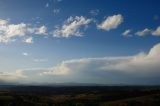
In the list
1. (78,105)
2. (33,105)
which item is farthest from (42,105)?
(78,105)

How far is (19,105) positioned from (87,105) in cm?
4542

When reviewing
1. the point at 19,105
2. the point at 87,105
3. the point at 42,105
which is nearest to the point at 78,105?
the point at 87,105

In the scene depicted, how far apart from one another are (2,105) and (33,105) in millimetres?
20661

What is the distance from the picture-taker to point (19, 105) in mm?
192125

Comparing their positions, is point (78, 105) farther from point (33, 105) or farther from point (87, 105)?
point (33, 105)

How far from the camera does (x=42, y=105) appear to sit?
197750 millimetres

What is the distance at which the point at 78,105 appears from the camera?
19312cm

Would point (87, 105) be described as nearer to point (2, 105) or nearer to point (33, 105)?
point (33, 105)

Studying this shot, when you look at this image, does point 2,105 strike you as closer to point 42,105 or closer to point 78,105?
point 42,105

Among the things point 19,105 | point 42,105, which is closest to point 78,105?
point 42,105

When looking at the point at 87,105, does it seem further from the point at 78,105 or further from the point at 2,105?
the point at 2,105

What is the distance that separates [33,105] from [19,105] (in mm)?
9612

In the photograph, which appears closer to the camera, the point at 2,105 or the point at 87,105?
the point at 2,105

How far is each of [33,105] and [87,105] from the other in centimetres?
3643
